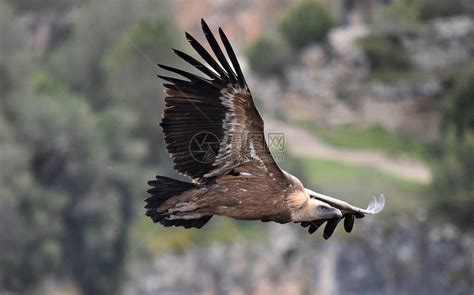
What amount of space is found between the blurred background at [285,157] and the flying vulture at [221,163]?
1723 cm

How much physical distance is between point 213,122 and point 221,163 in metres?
0.37

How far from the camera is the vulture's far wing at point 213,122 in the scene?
8945 mm

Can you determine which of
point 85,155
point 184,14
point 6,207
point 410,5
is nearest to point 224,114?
point 6,207

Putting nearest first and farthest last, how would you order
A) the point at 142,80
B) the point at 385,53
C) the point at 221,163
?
1. the point at 221,163
2. the point at 385,53
3. the point at 142,80

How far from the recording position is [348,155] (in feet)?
104

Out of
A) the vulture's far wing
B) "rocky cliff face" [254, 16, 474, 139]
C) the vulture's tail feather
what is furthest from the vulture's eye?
"rocky cliff face" [254, 16, 474, 139]

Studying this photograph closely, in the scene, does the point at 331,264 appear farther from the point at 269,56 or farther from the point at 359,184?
the point at 269,56

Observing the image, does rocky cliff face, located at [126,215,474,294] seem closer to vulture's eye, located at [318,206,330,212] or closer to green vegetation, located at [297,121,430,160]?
green vegetation, located at [297,121,430,160]

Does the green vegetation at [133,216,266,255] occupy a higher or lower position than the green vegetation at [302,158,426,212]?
lower

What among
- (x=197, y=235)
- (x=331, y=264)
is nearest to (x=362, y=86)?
(x=197, y=235)

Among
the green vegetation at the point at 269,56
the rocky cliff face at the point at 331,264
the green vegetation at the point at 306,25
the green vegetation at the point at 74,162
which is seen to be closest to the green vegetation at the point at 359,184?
the rocky cliff face at the point at 331,264

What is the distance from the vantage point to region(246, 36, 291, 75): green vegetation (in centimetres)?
3434

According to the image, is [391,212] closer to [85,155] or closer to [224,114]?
[85,155]

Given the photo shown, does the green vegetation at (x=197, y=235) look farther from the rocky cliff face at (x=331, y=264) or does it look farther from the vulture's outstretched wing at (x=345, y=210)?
the vulture's outstretched wing at (x=345, y=210)
